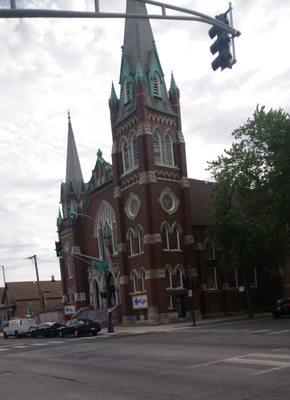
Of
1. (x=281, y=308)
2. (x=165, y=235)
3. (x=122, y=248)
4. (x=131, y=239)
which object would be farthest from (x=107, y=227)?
(x=281, y=308)

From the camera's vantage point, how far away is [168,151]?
4859 centimetres

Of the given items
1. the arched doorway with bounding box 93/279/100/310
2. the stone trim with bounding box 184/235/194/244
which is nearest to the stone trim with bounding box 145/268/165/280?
the stone trim with bounding box 184/235/194/244

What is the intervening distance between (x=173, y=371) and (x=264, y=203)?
28.6m

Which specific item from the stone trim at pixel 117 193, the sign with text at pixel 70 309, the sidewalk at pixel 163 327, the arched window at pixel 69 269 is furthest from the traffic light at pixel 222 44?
the arched window at pixel 69 269

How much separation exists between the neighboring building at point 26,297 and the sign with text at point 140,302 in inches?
1596

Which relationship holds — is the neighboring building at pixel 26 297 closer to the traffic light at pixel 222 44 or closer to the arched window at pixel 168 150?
the arched window at pixel 168 150

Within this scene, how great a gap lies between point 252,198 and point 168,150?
9462 mm

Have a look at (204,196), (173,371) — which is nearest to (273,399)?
(173,371)

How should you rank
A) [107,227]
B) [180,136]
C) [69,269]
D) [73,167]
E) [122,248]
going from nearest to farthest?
[122,248] < [180,136] < [107,227] < [69,269] < [73,167]

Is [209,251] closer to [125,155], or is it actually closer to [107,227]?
[107,227]

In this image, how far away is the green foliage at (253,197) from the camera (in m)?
39.1

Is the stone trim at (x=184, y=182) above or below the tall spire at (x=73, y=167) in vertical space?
below

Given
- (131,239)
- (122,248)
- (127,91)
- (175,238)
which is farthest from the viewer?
Answer: (127,91)

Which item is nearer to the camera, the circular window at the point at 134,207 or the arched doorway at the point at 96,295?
the circular window at the point at 134,207
